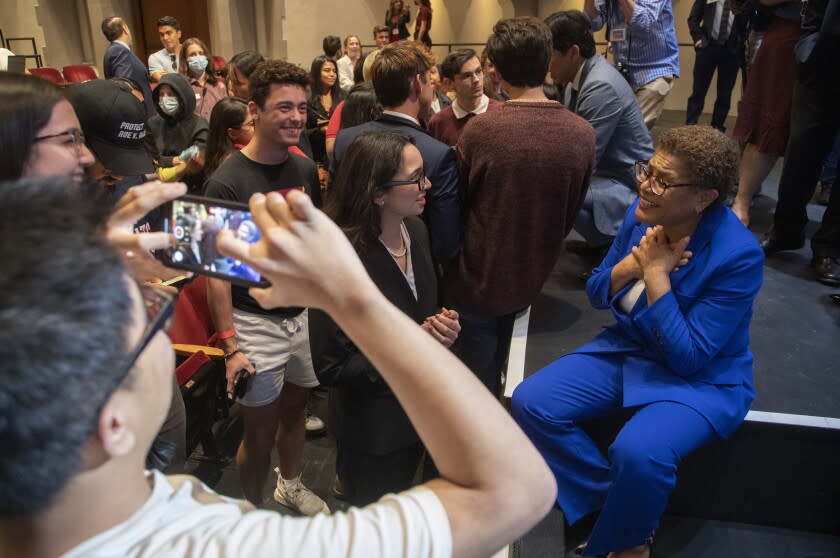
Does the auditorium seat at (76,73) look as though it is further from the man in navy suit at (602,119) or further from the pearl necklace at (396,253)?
the pearl necklace at (396,253)

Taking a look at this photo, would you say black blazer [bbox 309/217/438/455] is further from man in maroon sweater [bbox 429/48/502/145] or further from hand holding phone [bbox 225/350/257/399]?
man in maroon sweater [bbox 429/48/502/145]

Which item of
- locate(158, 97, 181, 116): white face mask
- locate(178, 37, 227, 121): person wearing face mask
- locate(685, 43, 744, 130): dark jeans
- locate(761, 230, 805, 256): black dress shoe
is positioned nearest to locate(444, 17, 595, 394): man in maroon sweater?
locate(761, 230, 805, 256): black dress shoe

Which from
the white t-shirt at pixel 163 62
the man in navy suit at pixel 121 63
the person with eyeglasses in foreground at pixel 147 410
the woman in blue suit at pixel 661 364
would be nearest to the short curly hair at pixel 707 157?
the woman in blue suit at pixel 661 364

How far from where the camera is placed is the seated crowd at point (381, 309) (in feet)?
2.04

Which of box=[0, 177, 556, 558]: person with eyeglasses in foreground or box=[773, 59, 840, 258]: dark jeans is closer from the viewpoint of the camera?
box=[0, 177, 556, 558]: person with eyeglasses in foreground

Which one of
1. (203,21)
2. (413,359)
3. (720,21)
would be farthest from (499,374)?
(203,21)

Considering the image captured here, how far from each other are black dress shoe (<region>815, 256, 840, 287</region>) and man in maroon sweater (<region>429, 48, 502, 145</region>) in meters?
1.87

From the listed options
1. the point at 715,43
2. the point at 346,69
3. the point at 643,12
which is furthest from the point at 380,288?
the point at 346,69

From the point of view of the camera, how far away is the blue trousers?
1852 millimetres

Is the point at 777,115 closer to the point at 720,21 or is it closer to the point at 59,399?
the point at 720,21

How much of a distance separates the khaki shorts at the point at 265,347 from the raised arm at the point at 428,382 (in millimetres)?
1571

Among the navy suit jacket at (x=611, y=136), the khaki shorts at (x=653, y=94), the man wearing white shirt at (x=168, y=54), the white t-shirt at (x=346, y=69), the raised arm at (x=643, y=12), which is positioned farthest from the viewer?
the white t-shirt at (x=346, y=69)

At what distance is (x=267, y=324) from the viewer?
7.28 ft

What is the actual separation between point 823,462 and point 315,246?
2236 mm
